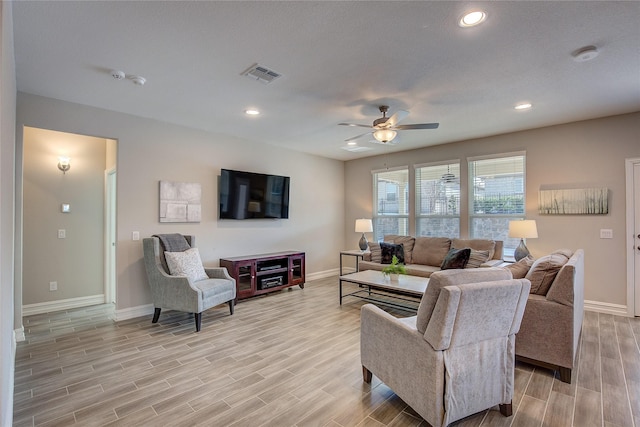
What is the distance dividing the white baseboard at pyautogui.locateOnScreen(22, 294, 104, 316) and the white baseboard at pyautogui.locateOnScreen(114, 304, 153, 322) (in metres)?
1.13

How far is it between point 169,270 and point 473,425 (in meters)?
3.50

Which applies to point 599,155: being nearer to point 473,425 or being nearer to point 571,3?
point 571,3

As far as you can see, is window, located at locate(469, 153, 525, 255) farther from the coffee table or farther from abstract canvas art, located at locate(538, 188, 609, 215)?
the coffee table

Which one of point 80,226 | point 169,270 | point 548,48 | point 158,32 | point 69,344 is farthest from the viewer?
point 80,226

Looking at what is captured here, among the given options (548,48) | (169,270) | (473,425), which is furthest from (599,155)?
(169,270)

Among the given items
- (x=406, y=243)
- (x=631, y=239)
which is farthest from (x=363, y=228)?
(x=631, y=239)

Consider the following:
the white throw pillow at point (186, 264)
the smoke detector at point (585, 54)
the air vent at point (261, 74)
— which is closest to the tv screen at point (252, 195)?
the white throw pillow at point (186, 264)

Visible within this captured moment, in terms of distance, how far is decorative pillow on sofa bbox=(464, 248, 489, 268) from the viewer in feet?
14.8

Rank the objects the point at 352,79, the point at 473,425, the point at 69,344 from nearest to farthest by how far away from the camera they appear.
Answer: the point at 473,425
the point at 352,79
the point at 69,344

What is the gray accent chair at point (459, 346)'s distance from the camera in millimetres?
1762

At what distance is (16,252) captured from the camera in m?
3.29

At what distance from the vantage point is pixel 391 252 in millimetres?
5395

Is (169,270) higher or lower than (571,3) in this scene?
lower

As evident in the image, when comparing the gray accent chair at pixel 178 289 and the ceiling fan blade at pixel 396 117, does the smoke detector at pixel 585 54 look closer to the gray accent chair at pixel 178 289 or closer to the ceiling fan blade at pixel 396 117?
the ceiling fan blade at pixel 396 117
